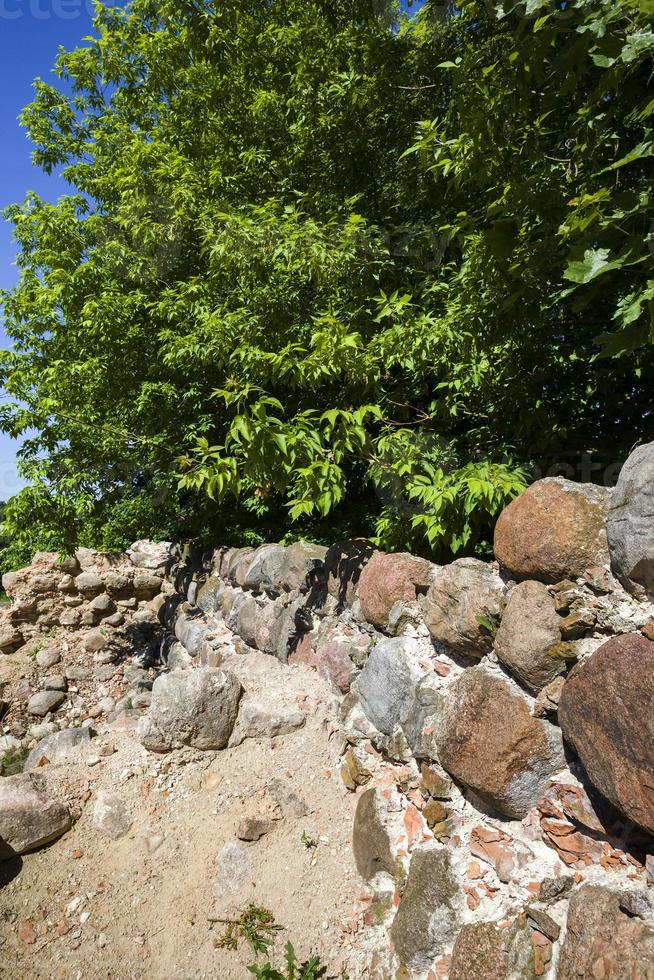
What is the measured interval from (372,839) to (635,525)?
6.34 ft

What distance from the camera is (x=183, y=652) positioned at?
6.23m

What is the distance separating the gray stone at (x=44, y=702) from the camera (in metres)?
5.77

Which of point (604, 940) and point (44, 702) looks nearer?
point (604, 940)

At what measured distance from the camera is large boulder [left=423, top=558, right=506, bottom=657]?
8.15 feet

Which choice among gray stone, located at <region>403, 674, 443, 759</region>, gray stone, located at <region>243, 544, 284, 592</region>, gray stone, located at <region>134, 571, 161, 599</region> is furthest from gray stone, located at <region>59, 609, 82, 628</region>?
gray stone, located at <region>403, 674, 443, 759</region>

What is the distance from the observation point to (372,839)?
270 centimetres

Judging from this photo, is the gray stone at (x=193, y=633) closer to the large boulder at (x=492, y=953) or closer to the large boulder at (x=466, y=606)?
the large boulder at (x=466, y=606)

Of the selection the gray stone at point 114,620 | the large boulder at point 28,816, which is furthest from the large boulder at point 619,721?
the gray stone at point 114,620

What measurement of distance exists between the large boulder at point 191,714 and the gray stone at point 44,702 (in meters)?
2.51

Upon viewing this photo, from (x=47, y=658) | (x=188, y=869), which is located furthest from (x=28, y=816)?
(x=47, y=658)

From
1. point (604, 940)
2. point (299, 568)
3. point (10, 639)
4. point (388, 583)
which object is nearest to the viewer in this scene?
point (604, 940)

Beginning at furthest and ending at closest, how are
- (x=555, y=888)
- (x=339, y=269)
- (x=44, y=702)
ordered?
(x=44, y=702) < (x=339, y=269) < (x=555, y=888)

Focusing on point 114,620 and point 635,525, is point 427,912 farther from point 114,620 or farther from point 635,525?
point 114,620

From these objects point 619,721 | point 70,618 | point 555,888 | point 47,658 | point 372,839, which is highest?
point 619,721
